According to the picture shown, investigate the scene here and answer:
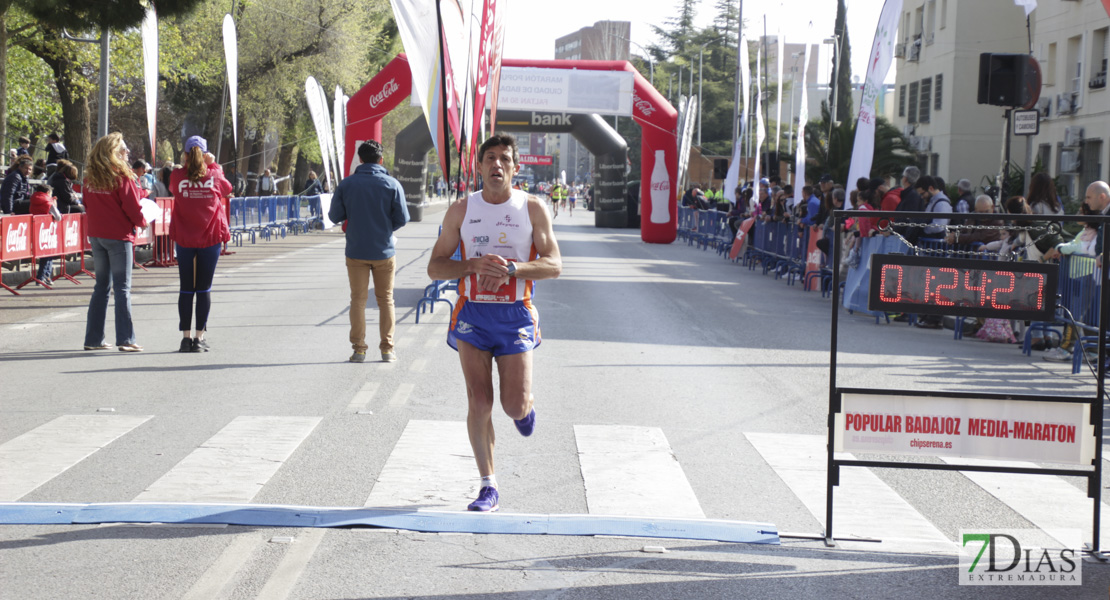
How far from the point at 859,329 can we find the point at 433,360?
593 centimetres

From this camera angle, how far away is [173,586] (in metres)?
4.41

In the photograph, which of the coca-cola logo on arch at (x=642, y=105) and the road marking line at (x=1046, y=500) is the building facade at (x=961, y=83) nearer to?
the coca-cola logo on arch at (x=642, y=105)

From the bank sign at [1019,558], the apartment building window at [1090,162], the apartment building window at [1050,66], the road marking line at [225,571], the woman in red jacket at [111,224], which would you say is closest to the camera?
the road marking line at [225,571]

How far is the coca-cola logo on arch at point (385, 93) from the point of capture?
1324 inches

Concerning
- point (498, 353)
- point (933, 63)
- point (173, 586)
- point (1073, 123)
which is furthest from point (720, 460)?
point (933, 63)

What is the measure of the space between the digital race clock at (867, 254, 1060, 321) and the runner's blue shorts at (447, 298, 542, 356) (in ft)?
5.23

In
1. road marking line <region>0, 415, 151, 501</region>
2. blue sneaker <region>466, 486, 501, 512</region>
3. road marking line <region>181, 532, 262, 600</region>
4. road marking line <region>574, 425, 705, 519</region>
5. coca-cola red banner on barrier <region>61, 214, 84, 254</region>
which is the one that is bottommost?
road marking line <region>574, 425, 705, 519</region>

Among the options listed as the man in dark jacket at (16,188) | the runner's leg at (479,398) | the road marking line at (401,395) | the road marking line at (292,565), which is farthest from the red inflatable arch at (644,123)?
the road marking line at (292,565)

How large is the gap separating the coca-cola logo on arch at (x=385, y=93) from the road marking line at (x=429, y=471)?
2700cm

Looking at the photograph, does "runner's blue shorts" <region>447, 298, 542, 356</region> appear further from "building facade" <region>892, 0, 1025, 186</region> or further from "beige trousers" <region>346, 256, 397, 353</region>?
"building facade" <region>892, 0, 1025, 186</region>

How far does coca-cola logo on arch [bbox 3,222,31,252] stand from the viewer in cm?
1531

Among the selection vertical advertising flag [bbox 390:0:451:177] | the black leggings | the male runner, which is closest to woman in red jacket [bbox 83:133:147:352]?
the black leggings

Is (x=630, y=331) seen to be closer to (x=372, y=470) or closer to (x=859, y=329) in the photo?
(x=859, y=329)

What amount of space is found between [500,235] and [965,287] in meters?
2.11
